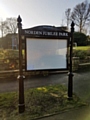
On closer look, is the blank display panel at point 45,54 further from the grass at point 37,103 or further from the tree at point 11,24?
the tree at point 11,24

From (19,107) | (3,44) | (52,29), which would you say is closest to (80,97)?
(19,107)

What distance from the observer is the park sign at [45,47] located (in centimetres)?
373

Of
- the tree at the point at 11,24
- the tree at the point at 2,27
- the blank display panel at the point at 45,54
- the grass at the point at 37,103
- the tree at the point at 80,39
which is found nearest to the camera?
the grass at the point at 37,103

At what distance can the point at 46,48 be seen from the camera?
4188 millimetres

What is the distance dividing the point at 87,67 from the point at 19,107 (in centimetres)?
666

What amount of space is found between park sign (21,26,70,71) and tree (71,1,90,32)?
68.7ft

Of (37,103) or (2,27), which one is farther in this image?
(2,27)

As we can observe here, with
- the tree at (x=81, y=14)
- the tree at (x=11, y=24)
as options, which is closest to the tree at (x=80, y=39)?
the tree at (x=81, y=14)

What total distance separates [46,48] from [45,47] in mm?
53

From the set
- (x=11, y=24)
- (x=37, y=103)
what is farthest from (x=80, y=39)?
(x=37, y=103)

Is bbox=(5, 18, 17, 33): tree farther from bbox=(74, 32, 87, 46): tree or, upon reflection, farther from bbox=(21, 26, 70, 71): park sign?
bbox=(21, 26, 70, 71): park sign

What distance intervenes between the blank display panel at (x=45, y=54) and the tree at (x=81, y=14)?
20.9 m

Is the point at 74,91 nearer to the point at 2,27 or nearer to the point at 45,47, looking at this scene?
the point at 45,47

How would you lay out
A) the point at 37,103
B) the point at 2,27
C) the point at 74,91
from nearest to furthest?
the point at 37,103 → the point at 74,91 → the point at 2,27
